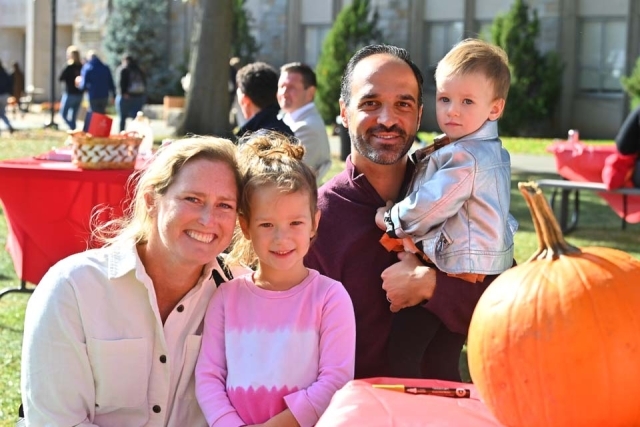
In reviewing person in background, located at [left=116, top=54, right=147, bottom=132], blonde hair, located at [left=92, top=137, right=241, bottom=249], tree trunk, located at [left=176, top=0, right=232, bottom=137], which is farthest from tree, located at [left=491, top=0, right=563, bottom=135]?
blonde hair, located at [left=92, top=137, right=241, bottom=249]

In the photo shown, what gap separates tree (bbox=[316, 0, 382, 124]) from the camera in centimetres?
2433

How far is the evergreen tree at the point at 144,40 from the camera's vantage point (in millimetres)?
29891

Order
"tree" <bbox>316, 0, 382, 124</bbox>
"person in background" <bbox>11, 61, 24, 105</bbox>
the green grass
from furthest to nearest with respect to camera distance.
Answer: "person in background" <bbox>11, 61, 24, 105</bbox>
"tree" <bbox>316, 0, 382, 124</bbox>
the green grass

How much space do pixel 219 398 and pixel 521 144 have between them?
62.2 feet

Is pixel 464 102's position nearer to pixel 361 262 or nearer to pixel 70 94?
pixel 361 262

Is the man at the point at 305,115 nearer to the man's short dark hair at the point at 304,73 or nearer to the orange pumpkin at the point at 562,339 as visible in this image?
the man's short dark hair at the point at 304,73

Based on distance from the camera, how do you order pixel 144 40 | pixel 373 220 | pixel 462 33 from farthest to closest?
pixel 144 40 → pixel 462 33 → pixel 373 220

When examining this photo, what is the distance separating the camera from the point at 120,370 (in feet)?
8.67

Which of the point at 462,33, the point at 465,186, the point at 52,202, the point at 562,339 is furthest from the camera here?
the point at 462,33

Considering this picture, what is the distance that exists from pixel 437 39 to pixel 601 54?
15.2 ft

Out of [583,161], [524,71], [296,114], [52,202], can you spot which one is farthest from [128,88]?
[52,202]

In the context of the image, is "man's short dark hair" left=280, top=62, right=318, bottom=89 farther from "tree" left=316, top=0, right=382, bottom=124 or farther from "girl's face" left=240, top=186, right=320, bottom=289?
"tree" left=316, top=0, right=382, bottom=124

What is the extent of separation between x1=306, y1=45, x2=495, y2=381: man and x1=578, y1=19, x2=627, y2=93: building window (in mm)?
21902

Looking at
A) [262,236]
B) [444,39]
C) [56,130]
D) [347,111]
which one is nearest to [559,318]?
[262,236]
